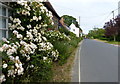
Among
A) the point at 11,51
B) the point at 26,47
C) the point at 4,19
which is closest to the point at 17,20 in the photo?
the point at 4,19

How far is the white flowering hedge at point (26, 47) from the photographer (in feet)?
17.3

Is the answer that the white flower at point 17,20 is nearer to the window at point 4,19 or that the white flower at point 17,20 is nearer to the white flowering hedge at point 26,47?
the white flowering hedge at point 26,47

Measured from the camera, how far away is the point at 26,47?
6016 millimetres

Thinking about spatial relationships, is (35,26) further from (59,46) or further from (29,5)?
(59,46)

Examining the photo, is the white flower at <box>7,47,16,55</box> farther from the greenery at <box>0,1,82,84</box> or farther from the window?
the window

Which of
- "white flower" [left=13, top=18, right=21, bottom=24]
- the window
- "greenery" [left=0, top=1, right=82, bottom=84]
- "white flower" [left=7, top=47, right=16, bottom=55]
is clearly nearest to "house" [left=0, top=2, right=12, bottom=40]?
the window

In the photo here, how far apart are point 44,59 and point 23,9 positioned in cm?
263

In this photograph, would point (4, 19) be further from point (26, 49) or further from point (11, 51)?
point (11, 51)

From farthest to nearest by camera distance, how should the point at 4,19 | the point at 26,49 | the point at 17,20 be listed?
the point at 4,19, the point at 17,20, the point at 26,49

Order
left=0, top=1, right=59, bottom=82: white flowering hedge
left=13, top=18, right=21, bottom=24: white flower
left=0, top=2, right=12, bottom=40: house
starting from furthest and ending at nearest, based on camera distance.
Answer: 1. left=13, top=18, right=21, bottom=24: white flower
2. left=0, top=2, right=12, bottom=40: house
3. left=0, top=1, right=59, bottom=82: white flowering hedge

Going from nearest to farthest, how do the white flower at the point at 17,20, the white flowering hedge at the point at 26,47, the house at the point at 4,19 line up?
the white flowering hedge at the point at 26,47
the house at the point at 4,19
the white flower at the point at 17,20

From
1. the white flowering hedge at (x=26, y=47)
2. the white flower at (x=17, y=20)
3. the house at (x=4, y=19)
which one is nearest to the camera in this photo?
the white flowering hedge at (x=26, y=47)

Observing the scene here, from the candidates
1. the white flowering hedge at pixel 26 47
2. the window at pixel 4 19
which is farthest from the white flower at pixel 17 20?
the window at pixel 4 19

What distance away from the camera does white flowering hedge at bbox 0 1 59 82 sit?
17.3 feet
